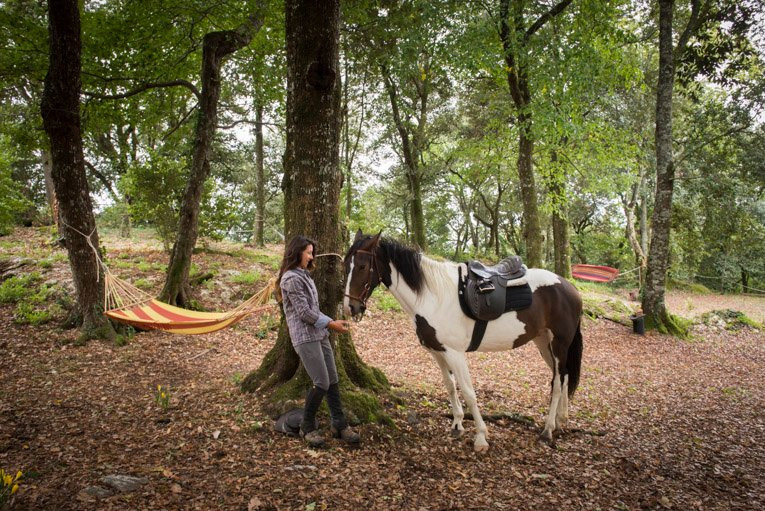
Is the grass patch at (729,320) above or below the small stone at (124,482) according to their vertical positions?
below

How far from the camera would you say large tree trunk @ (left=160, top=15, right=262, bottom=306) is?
746cm

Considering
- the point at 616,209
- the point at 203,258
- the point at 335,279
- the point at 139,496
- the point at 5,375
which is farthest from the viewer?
the point at 616,209

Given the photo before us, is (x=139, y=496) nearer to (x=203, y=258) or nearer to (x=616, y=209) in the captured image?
(x=203, y=258)

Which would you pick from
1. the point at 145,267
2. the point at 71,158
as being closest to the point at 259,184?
the point at 145,267

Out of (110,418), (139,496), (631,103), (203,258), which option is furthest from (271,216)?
(139,496)

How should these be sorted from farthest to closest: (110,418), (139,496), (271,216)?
(271,216)
(110,418)
(139,496)

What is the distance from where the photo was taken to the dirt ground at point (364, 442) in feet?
9.21

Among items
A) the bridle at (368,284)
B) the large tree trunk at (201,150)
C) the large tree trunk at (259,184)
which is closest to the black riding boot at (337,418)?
the bridle at (368,284)

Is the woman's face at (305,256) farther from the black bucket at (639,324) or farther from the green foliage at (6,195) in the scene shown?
the green foliage at (6,195)

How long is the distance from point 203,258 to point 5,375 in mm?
6508

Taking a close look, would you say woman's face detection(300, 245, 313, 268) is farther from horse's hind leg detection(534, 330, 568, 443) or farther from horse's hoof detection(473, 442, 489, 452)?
horse's hind leg detection(534, 330, 568, 443)

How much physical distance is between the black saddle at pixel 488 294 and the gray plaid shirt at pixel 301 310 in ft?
4.59

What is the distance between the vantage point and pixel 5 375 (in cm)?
481

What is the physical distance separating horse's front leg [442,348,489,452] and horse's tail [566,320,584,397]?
4.71 feet
